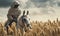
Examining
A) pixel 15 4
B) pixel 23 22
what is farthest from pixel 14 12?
pixel 23 22

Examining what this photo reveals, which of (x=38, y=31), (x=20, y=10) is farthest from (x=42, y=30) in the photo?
(x=20, y=10)

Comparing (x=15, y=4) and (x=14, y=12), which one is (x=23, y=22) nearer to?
(x=14, y=12)

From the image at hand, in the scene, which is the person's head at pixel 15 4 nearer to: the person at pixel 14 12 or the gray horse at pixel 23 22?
the person at pixel 14 12

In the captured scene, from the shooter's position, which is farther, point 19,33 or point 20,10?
point 20,10

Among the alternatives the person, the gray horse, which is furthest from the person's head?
the gray horse

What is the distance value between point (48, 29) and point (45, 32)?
0.46 meters

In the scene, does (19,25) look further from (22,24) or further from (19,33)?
(19,33)

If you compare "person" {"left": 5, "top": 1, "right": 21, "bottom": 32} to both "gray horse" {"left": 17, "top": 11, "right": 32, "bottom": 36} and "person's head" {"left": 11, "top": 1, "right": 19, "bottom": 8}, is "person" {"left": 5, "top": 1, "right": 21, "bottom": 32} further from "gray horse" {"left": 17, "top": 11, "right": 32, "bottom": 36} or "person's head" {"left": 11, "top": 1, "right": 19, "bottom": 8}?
"gray horse" {"left": 17, "top": 11, "right": 32, "bottom": 36}

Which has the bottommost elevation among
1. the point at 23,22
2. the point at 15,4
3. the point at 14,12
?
the point at 23,22

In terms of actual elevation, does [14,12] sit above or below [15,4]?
below

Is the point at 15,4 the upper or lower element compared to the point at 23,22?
upper

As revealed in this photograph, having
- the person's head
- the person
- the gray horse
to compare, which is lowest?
the gray horse

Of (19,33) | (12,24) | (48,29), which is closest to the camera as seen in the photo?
(19,33)

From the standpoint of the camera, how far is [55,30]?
46.7ft
